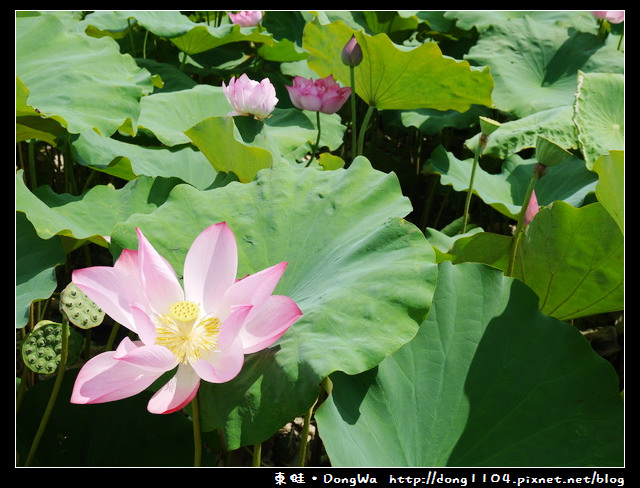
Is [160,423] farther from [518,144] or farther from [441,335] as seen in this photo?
[518,144]

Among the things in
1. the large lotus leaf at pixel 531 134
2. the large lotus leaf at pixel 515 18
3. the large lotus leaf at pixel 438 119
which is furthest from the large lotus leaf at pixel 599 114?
the large lotus leaf at pixel 515 18

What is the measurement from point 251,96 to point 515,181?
0.91 meters

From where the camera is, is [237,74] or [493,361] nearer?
[493,361]

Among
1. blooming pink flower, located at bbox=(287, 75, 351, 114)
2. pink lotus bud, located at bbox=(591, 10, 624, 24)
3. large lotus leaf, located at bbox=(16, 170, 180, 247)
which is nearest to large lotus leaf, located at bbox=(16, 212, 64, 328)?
large lotus leaf, located at bbox=(16, 170, 180, 247)

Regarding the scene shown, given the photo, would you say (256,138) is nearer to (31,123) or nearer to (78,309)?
(31,123)

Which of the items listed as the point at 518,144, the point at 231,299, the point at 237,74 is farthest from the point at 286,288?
the point at 237,74

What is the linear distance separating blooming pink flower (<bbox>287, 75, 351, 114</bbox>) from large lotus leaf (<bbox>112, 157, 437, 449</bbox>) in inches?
22.9

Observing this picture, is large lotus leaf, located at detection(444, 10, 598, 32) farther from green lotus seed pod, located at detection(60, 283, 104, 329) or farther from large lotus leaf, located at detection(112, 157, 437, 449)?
green lotus seed pod, located at detection(60, 283, 104, 329)

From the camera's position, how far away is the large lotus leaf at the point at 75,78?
1574 mm

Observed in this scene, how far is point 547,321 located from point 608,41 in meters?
1.92

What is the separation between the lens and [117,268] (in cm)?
87

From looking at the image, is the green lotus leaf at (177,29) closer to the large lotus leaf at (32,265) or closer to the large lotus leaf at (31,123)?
the large lotus leaf at (31,123)

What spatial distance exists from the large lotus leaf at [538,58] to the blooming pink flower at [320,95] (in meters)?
0.73
